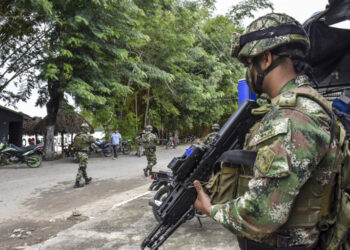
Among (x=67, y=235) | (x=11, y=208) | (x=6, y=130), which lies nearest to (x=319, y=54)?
(x=67, y=235)

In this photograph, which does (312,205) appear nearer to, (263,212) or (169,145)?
(263,212)

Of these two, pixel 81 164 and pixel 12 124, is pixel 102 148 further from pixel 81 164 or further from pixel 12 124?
pixel 81 164

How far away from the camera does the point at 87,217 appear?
498 cm

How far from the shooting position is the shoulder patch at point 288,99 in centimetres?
123

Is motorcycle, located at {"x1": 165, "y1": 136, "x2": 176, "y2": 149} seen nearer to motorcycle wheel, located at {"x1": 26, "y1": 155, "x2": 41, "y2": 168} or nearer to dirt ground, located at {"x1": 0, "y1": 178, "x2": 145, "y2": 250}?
motorcycle wheel, located at {"x1": 26, "y1": 155, "x2": 41, "y2": 168}

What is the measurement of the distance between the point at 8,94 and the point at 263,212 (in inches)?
608

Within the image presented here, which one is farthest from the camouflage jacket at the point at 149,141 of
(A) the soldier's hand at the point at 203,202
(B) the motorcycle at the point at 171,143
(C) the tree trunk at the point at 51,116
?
(B) the motorcycle at the point at 171,143

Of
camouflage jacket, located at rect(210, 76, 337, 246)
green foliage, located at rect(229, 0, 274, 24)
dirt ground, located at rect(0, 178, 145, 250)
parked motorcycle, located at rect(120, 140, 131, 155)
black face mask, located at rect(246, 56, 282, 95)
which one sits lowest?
dirt ground, located at rect(0, 178, 145, 250)

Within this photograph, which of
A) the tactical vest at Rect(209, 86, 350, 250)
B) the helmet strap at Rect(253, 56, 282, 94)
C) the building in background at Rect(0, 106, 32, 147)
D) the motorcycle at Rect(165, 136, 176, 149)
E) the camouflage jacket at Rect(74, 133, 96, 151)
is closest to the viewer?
the tactical vest at Rect(209, 86, 350, 250)

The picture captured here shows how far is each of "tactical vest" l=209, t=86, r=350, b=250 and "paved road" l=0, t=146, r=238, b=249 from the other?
2307mm

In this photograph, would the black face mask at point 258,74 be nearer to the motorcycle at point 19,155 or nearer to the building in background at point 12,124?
the motorcycle at point 19,155

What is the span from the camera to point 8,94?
46.1 feet

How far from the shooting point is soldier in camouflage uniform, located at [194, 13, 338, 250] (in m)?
1.16

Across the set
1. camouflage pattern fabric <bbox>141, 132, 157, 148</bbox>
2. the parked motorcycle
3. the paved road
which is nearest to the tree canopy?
the parked motorcycle
